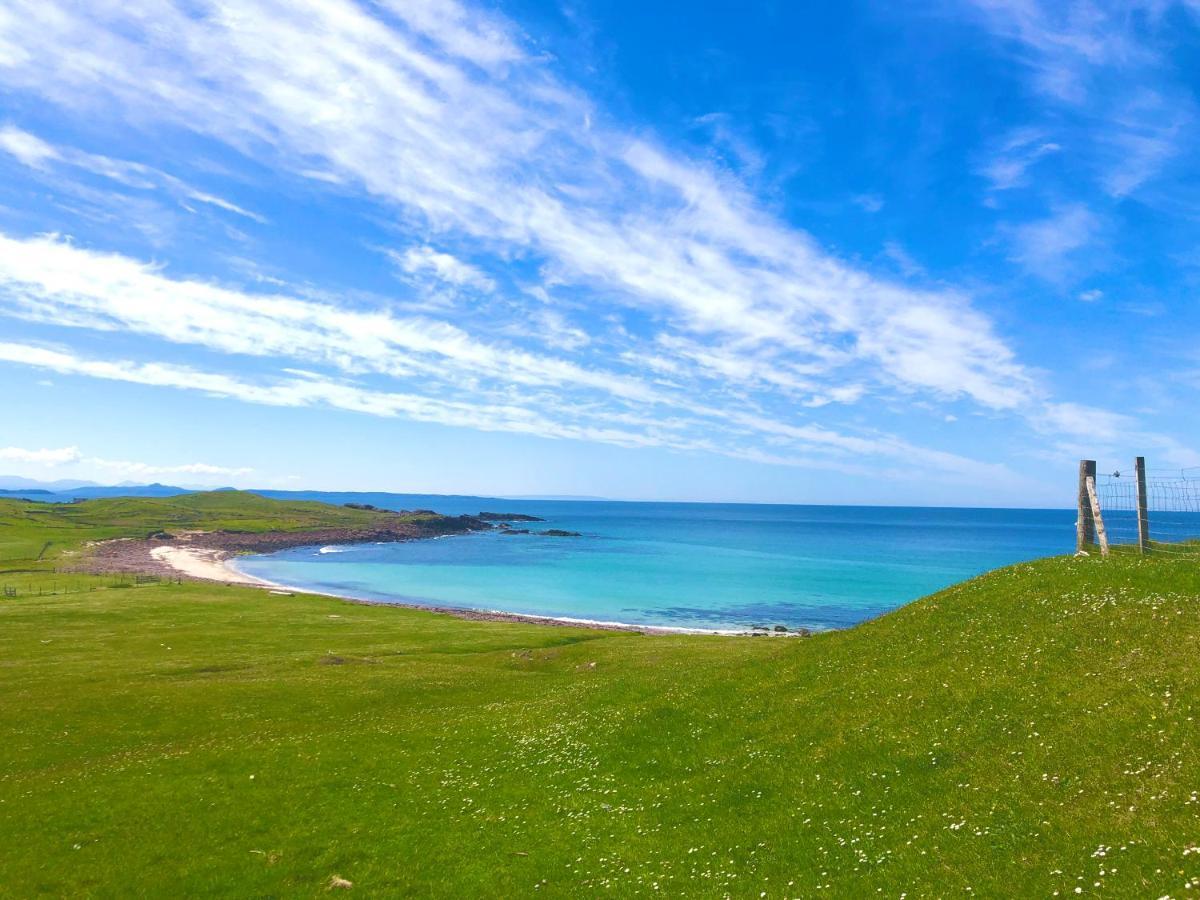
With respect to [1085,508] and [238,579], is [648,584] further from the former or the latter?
[1085,508]

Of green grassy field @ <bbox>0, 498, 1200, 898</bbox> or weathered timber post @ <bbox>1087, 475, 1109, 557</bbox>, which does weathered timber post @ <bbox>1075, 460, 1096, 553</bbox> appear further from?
green grassy field @ <bbox>0, 498, 1200, 898</bbox>

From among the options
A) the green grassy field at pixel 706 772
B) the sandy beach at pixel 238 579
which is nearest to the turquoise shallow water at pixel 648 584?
the sandy beach at pixel 238 579

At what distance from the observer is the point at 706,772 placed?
23.6 metres

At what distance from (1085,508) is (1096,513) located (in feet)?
3.72

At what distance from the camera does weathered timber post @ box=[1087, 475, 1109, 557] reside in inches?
1329

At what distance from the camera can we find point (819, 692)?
88.8 ft

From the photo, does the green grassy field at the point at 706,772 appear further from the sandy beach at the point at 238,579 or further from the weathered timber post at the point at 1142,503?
the sandy beach at the point at 238,579

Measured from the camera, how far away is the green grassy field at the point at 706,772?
15.2 meters

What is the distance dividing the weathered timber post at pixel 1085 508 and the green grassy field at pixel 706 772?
11.0 ft

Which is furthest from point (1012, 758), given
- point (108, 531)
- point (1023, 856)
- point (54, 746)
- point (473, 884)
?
point (108, 531)

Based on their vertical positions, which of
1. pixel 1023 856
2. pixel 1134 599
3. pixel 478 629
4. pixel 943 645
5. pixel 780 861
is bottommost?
pixel 478 629

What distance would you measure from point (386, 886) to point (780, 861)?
1144cm

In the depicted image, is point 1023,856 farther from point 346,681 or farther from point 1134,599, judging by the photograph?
point 346,681

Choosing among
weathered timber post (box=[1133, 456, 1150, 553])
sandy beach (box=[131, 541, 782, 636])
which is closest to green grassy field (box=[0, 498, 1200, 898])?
weathered timber post (box=[1133, 456, 1150, 553])
